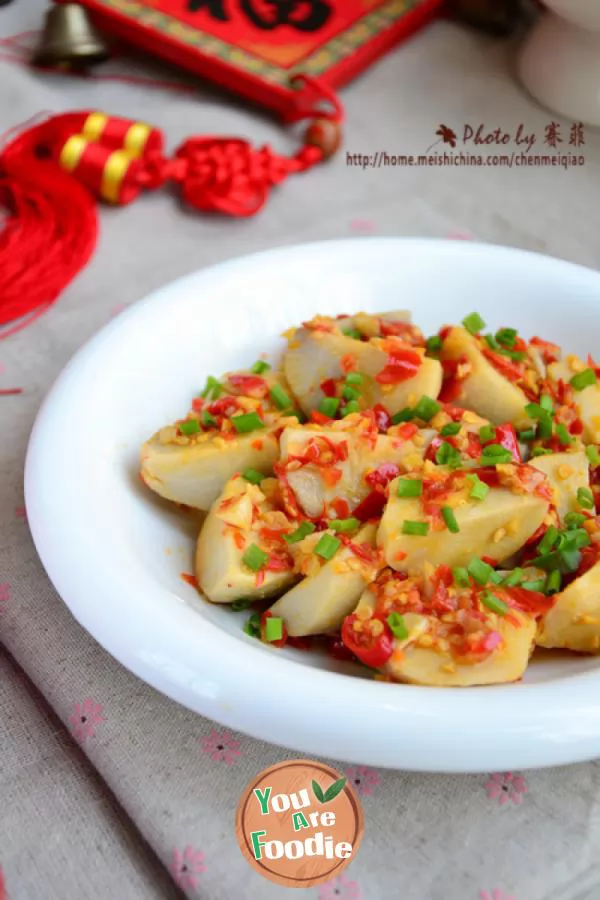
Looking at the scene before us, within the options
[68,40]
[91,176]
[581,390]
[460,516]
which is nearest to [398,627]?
[460,516]

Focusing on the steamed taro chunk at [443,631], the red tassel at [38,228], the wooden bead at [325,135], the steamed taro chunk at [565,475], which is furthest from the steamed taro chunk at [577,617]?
the wooden bead at [325,135]

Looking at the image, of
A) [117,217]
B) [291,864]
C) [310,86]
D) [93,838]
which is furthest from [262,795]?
[310,86]

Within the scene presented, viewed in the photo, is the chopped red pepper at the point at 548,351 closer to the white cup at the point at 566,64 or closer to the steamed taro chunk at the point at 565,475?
the steamed taro chunk at the point at 565,475

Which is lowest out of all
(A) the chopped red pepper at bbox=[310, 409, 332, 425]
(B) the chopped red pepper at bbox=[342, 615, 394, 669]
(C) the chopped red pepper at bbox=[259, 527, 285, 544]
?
(B) the chopped red pepper at bbox=[342, 615, 394, 669]

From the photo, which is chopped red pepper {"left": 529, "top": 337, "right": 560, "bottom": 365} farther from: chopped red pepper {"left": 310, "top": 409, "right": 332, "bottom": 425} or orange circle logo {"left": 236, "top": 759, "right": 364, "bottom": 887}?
orange circle logo {"left": 236, "top": 759, "right": 364, "bottom": 887}

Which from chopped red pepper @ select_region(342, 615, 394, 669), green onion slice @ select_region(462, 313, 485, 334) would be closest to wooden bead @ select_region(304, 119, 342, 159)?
green onion slice @ select_region(462, 313, 485, 334)
